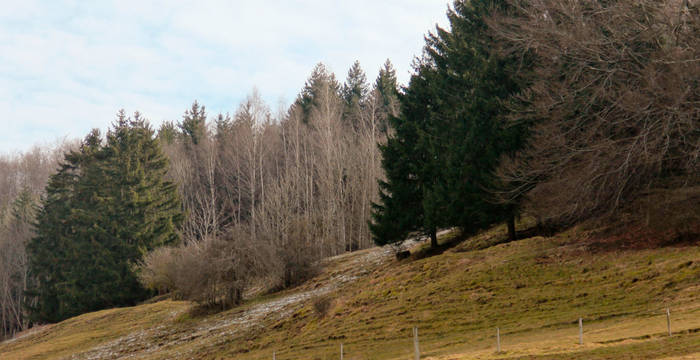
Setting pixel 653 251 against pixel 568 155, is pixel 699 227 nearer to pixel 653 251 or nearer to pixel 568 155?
pixel 653 251

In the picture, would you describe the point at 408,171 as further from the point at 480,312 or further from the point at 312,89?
the point at 312,89

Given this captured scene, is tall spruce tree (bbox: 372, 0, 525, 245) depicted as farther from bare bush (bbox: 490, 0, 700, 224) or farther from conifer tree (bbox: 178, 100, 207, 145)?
conifer tree (bbox: 178, 100, 207, 145)

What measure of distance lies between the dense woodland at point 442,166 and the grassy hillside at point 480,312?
195 cm

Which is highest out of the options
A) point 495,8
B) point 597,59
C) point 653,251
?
point 495,8

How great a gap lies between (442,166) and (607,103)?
1236 cm

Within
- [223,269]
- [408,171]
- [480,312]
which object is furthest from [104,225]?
[480,312]

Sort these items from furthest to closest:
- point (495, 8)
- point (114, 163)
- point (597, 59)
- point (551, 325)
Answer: point (114, 163), point (495, 8), point (597, 59), point (551, 325)

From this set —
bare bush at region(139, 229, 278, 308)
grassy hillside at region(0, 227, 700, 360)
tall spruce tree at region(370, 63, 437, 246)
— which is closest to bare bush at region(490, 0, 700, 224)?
grassy hillside at region(0, 227, 700, 360)

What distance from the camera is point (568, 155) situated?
23.4 m

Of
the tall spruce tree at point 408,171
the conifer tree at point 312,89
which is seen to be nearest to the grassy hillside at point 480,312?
the tall spruce tree at point 408,171

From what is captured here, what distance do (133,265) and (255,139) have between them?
17.9 meters

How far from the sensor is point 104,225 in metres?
64.2

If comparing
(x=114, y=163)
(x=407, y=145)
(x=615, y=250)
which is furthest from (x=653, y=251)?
(x=114, y=163)

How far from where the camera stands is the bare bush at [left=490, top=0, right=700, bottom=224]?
2042cm
